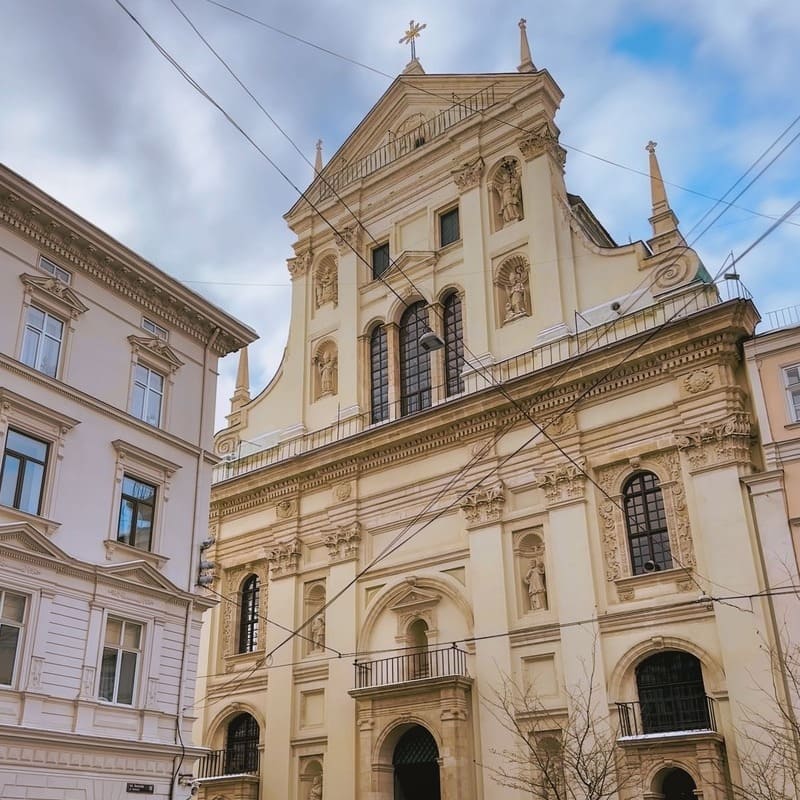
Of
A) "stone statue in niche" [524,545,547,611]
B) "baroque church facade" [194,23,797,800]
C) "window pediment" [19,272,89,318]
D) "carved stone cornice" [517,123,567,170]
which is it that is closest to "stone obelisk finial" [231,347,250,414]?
"baroque church facade" [194,23,797,800]

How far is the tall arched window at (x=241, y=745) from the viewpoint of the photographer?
28.5 metres

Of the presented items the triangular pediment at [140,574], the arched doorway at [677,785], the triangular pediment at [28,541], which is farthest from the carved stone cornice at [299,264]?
the arched doorway at [677,785]

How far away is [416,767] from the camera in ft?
82.9

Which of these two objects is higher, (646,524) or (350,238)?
(350,238)

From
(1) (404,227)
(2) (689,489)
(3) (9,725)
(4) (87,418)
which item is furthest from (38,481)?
(1) (404,227)

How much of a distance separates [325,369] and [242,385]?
4560 mm

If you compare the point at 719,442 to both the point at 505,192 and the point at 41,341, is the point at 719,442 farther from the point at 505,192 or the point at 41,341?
the point at 41,341

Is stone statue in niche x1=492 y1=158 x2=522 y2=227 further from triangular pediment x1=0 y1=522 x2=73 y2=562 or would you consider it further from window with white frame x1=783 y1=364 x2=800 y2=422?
triangular pediment x1=0 y1=522 x2=73 y2=562

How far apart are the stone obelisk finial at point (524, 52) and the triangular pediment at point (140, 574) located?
20451 millimetres

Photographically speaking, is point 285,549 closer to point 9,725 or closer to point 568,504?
point 568,504

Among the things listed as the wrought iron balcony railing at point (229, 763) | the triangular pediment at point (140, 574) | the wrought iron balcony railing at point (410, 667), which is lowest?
the wrought iron balcony railing at point (229, 763)

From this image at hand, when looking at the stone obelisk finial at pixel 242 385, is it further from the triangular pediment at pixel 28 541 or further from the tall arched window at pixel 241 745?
the triangular pediment at pixel 28 541

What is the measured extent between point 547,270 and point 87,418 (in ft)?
46.9

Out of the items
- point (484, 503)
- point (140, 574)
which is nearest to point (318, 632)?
point (484, 503)
